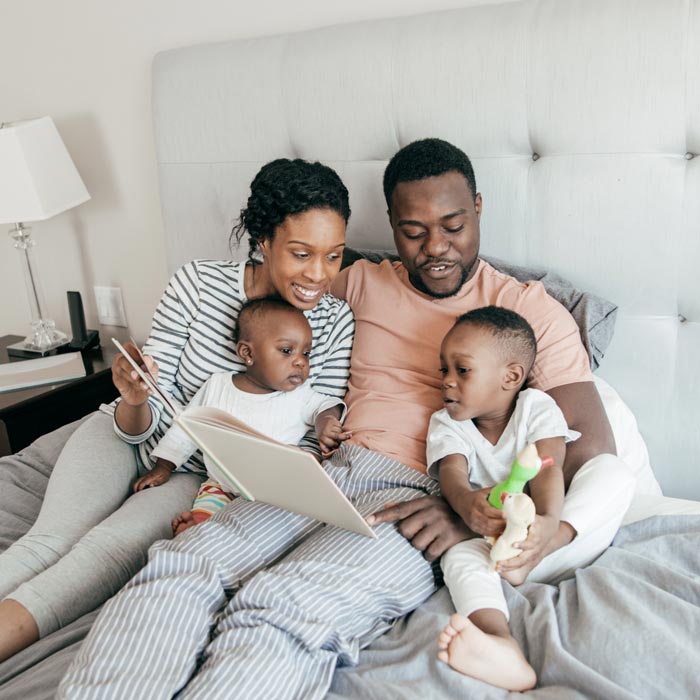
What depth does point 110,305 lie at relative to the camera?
8.15 ft

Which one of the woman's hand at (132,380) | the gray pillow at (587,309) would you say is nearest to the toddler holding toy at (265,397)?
the woman's hand at (132,380)

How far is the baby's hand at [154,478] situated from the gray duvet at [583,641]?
360mm

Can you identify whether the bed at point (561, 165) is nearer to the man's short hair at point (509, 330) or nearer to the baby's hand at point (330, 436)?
the man's short hair at point (509, 330)

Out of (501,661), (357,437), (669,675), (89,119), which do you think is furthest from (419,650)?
(89,119)

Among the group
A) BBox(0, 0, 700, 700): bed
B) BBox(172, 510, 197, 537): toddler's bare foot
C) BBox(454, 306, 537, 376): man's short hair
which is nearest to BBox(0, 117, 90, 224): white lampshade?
BBox(0, 0, 700, 700): bed

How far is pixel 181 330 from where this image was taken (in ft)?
5.27

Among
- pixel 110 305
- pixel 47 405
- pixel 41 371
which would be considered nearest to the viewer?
pixel 47 405

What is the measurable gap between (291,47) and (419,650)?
1345mm

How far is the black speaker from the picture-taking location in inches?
90.7

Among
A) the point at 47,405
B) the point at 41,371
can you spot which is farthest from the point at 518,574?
the point at 41,371

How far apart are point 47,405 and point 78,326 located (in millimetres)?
393

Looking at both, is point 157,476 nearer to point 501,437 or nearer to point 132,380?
point 132,380

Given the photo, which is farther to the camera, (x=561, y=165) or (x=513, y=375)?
(x=561, y=165)

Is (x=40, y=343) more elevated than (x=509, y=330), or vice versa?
(x=509, y=330)
